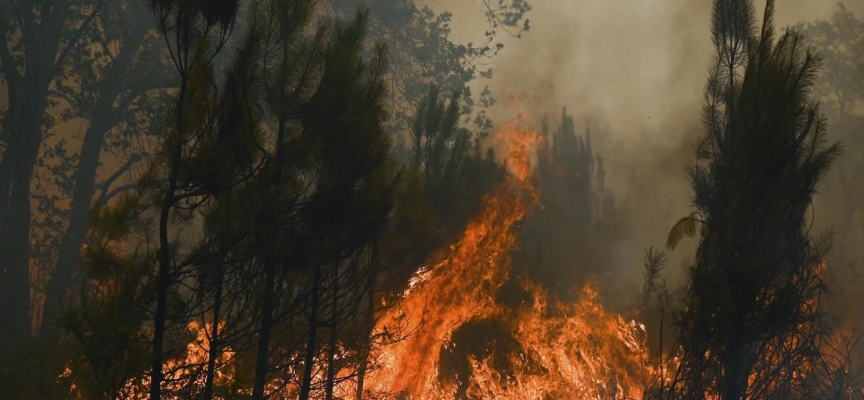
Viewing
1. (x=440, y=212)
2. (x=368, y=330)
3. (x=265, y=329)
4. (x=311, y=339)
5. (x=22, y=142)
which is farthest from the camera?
(x=22, y=142)

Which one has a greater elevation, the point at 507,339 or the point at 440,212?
the point at 440,212

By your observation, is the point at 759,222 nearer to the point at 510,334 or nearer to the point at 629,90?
the point at 510,334

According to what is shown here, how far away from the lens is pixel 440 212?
44.3 ft

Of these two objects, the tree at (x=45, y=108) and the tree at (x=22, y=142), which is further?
the tree at (x=45, y=108)

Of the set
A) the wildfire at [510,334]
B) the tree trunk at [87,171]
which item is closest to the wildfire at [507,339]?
the wildfire at [510,334]

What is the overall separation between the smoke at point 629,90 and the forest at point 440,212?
4.5 inches

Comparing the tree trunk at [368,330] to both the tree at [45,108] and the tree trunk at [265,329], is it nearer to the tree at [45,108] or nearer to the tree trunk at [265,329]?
the tree trunk at [265,329]

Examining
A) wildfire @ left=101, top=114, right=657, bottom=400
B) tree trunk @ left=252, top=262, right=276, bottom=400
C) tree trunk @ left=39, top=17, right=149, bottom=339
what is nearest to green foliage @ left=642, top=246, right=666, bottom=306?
wildfire @ left=101, top=114, right=657, bottom=400

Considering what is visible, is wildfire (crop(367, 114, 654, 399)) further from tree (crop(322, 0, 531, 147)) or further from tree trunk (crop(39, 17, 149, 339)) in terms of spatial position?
tree trunk (crop(39, 17, 149, 339))

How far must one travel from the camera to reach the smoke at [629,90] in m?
25.1

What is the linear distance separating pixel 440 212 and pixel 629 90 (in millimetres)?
18887

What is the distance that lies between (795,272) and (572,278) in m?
12.6

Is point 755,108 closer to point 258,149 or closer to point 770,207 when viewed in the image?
point 770,207

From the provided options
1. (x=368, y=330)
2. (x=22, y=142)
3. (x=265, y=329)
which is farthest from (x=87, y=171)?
(x=265, y=329)
